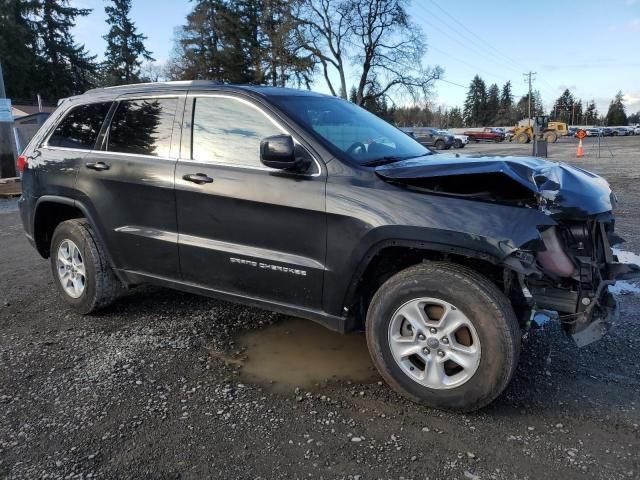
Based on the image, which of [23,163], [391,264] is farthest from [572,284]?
[23,163]

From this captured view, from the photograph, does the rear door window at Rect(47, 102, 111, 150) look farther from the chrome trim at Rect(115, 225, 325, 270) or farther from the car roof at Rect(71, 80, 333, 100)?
the chrome trim at Rect(115, 225, 325, 270)

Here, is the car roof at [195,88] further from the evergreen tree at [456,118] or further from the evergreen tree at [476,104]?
the evergreen tree at [456,118]

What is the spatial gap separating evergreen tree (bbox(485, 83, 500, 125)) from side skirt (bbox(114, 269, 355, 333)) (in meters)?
123

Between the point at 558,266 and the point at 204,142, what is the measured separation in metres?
2.45

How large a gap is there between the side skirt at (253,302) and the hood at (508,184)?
0.96 metres

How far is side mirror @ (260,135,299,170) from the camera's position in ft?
9.92

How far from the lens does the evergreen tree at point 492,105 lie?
118 metres

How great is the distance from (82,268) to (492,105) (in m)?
127

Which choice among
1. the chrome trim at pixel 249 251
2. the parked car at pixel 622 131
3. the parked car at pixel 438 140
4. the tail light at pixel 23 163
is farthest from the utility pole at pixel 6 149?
the parked car at pixel 622 131

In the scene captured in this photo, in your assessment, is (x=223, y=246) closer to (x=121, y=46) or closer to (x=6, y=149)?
(x=6, y=149)

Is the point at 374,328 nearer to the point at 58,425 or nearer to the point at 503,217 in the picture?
the point at 503,217

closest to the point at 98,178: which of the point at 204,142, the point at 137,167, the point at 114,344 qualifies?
the point at 137,167

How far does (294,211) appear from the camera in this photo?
3.19m

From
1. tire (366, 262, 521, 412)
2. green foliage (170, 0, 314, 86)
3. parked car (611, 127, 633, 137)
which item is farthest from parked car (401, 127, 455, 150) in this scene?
parked car (611, 127, 633, 137)
